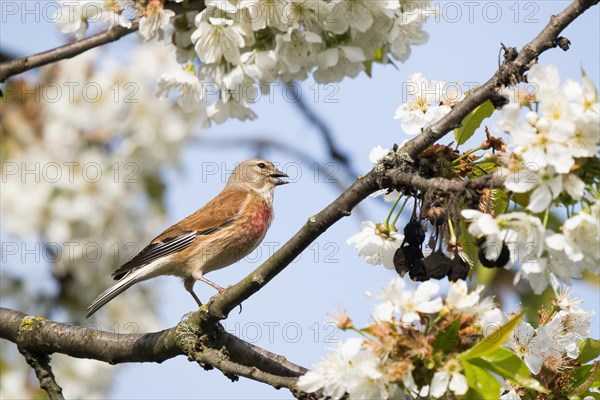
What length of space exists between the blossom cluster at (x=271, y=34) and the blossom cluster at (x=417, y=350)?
4.65 ft

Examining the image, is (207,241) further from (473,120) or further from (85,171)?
(473,120)

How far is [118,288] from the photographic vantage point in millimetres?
6676

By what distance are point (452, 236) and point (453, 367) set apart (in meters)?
0.79

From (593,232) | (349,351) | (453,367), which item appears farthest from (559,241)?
(349,351)

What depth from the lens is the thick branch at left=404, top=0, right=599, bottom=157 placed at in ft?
11.8

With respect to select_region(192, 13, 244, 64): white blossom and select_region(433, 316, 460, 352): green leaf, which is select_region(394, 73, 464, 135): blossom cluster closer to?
select_region(192, 13, 244, 64): white blossom

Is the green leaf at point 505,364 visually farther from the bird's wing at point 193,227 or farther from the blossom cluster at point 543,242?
the bird's wing at point 193,227

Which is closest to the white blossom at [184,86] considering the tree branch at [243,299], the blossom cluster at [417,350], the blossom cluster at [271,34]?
the blossom cluster at [271,34]

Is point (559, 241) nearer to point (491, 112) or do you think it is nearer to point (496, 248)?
point (496, 248)

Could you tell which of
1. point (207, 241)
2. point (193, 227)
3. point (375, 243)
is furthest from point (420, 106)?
point (193, 227)

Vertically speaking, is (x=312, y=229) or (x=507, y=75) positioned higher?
(x=507, y=75)

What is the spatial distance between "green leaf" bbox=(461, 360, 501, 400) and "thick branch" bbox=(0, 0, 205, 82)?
93.0 inches

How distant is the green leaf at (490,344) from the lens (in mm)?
2938

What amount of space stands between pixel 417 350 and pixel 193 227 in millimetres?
4962
